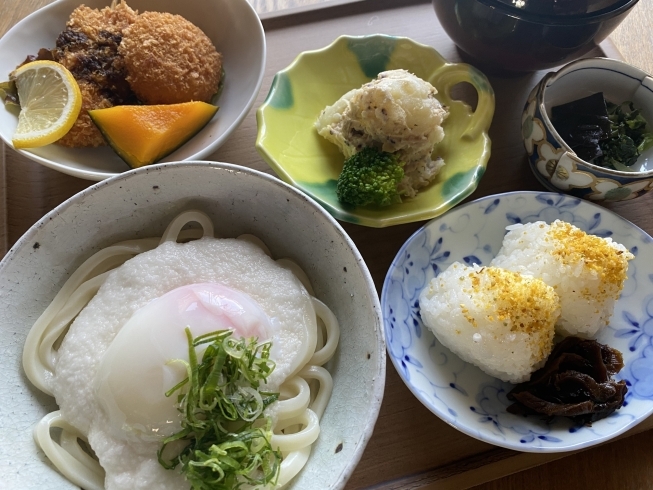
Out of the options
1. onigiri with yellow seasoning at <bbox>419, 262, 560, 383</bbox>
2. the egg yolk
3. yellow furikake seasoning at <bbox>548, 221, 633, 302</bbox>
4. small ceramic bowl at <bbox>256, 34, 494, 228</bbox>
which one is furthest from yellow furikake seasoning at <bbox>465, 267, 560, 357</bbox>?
the egg yolk

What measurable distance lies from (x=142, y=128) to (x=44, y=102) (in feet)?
0.98

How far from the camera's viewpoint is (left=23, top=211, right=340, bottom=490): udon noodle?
988mm

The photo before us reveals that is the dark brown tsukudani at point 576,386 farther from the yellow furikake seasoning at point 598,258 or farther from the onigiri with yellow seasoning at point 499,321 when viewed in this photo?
the yellow furikake seasoning at point 598,258

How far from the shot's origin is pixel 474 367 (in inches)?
51.0

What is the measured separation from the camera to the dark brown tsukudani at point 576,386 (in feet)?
3.79

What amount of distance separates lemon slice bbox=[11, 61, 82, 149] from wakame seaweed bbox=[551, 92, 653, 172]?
1410mm

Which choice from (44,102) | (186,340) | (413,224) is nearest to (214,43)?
(44,102)

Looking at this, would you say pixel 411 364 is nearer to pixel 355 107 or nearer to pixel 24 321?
pixel 355 107

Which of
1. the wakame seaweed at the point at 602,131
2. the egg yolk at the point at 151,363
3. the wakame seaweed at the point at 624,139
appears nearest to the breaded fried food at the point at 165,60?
the egg yolk at the point at 151,363

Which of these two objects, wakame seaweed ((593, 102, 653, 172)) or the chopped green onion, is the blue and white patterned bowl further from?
the chopped green onion

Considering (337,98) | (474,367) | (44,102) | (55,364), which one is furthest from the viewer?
(337,98)

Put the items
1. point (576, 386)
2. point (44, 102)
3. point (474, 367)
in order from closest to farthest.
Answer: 1. point (576, 386)
2. point (474, 367)
3. point (44, 102)

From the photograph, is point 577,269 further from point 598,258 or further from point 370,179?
point 370,179

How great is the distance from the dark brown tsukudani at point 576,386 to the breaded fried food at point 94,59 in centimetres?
136
